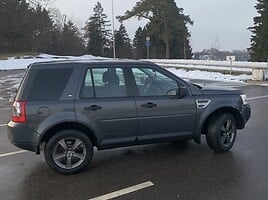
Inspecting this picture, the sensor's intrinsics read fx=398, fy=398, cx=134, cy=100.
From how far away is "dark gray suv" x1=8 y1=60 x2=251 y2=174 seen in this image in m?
5.77

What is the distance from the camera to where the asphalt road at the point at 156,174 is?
5051mm

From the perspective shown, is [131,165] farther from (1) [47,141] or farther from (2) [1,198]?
(2) [1,198]

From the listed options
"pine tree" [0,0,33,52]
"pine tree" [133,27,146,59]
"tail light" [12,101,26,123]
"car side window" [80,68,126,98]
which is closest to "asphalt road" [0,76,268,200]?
"tail light" [12,101,26,123]

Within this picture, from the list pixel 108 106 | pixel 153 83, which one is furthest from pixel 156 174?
pixel 153 83

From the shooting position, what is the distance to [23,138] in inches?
227

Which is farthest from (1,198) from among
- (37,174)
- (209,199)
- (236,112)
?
(236,112)

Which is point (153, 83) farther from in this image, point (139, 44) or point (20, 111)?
point (139, 44)

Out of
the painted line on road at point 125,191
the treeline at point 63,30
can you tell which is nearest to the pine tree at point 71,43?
the treeline at point 63,30

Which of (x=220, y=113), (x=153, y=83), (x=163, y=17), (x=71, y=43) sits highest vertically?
(x=163, y=17)

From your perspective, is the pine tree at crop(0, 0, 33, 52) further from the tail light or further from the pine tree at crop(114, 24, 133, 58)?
the tail light

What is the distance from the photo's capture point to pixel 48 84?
5.86m

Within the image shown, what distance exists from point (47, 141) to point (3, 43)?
186 feet

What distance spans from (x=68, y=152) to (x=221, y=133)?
2.67 m

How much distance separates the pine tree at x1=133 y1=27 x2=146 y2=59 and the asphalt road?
227 feet
